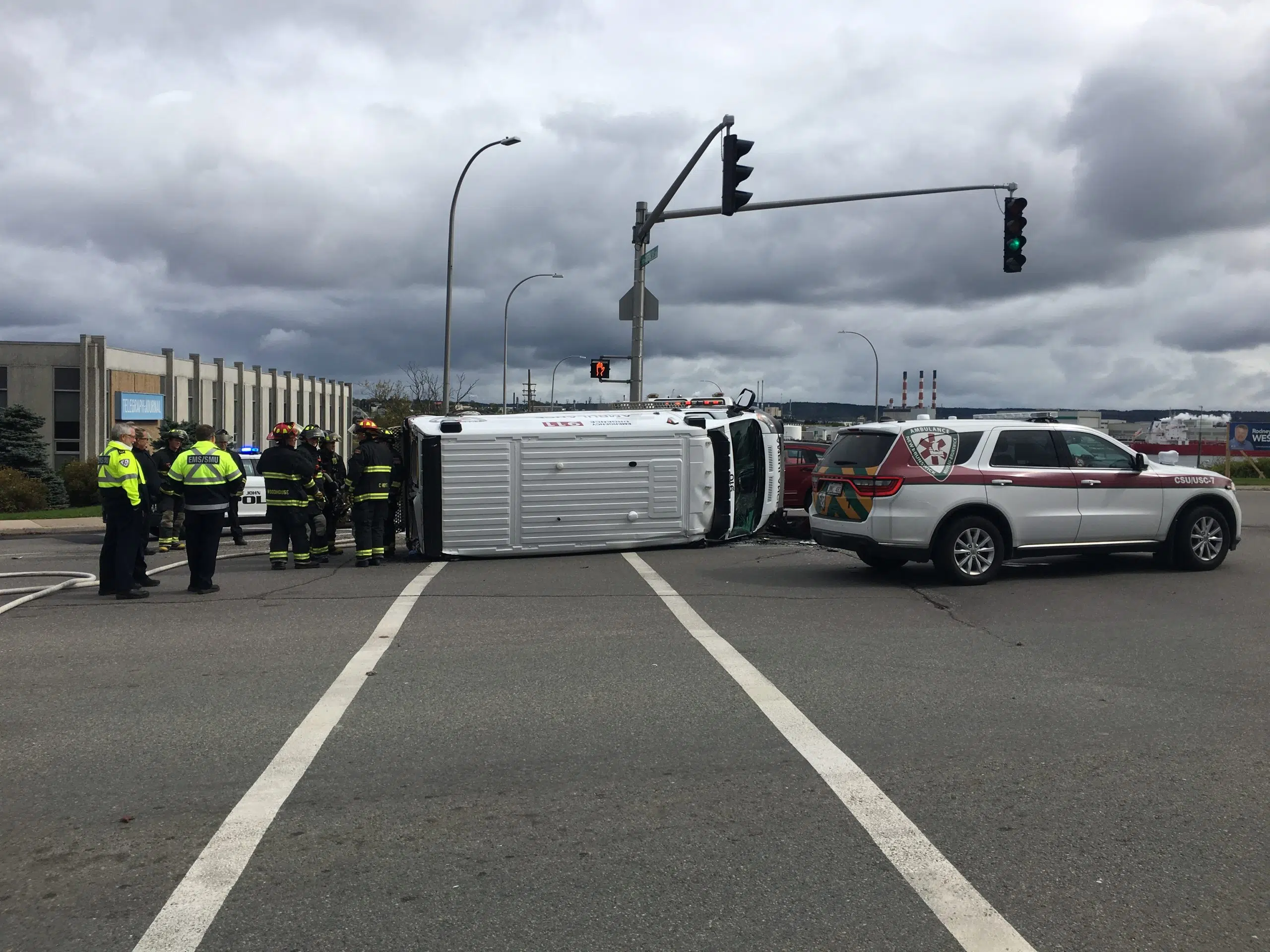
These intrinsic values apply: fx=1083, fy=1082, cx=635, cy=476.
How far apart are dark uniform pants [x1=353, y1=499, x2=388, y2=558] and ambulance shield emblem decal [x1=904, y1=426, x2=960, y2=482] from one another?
21.0 ft

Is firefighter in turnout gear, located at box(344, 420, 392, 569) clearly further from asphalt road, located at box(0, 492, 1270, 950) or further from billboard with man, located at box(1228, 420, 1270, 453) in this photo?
billboard with man, located at box(1228, 420, 1270, 453)

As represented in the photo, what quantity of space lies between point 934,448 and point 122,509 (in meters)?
8.06

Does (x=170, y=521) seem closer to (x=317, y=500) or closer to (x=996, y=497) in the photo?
(x=317, y=500)

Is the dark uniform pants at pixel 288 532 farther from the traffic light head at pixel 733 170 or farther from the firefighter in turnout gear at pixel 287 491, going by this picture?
the traffic light head at pixel 733 170

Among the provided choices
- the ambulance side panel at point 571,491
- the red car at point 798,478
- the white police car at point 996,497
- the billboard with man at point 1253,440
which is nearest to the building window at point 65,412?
the red car at point 798,478

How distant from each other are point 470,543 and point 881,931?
1041 cm

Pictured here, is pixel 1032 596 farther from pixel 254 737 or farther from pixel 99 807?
pixel 99 807

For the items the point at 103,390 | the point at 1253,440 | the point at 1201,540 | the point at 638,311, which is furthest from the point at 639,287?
the point at 1253,440

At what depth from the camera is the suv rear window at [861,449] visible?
11.2m

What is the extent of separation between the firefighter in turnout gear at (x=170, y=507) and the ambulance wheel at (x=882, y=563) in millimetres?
9528

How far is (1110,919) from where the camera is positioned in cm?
368

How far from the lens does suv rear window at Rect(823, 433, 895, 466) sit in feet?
36.7

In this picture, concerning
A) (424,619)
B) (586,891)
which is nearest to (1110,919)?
(586,891)

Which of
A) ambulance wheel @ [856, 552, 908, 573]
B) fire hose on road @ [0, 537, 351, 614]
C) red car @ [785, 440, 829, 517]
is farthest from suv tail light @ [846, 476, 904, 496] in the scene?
fire hose on road @ [0, 537, 351, 614]
